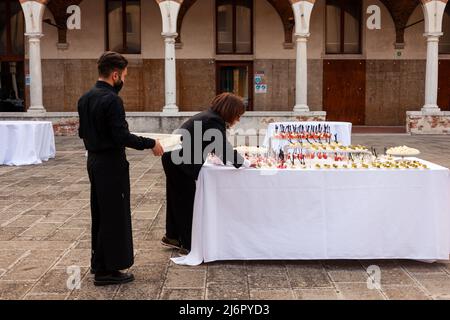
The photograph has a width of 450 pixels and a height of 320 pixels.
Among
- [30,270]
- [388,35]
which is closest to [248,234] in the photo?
[30,270]

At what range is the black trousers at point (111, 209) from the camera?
14.6 feet

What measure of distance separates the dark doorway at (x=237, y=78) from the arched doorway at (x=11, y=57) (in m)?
7.38

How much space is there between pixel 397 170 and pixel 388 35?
17.8 metres

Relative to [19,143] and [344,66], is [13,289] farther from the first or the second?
[344,66]

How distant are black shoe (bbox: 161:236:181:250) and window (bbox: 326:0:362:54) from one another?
17202mm

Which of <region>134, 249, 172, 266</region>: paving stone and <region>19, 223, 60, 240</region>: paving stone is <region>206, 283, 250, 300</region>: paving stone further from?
<region>19, 223, 60, 240</region>: paving stone

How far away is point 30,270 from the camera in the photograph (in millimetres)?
5023

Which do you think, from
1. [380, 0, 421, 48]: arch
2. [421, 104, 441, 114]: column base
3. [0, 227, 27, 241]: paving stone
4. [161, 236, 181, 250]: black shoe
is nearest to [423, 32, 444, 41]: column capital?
[421, 104, 441, 114]: column base

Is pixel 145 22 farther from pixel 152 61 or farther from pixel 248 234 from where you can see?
pixel 248 234

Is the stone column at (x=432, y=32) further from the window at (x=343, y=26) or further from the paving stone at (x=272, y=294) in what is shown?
the paving stone at (x=272, y=294)

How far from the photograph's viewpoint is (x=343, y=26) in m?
21.5

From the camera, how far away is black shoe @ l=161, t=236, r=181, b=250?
556cm

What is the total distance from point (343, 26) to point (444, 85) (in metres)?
4.41

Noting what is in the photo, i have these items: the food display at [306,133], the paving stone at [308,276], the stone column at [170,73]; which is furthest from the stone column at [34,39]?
the paving stone at [308,276]
